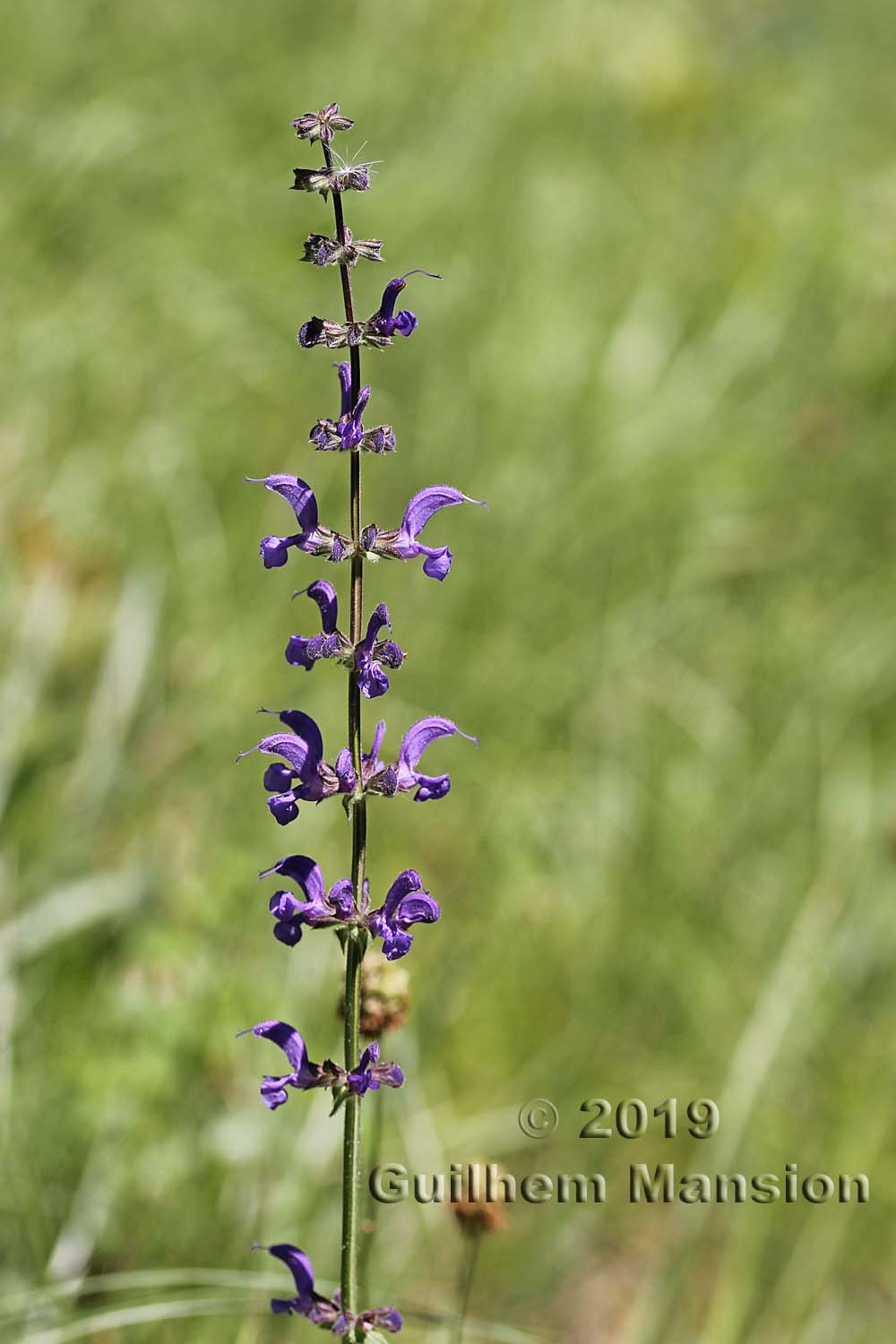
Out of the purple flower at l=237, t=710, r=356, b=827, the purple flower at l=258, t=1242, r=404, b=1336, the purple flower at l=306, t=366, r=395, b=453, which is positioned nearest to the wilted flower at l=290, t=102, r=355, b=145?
the purple flower at l=306, t=366, r=395, b=453

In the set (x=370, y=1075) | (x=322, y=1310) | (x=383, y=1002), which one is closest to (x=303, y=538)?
(x=370, y=1075)

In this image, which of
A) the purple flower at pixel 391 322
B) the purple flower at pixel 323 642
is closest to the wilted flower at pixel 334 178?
the purple flower at pixel 391 322

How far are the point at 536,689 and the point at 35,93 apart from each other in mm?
4158

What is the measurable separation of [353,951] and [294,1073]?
0.21 m

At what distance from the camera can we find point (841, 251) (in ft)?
23.7

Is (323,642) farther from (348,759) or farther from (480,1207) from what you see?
(480,1207)

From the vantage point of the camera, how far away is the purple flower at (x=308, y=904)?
1597 millimetres

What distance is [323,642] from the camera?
1539 millimetres

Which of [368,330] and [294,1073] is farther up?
[368,330]

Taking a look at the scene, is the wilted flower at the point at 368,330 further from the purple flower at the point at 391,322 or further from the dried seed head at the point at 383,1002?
A: the dried seed head at the point at 383,1002

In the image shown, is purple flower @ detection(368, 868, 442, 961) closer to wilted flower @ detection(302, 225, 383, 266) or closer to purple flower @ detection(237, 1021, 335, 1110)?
purple flower @ detection(237, 1021, 335, 1110)

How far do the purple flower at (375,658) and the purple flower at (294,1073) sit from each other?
1.53 feet

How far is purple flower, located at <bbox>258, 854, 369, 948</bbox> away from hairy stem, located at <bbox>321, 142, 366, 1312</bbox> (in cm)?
2

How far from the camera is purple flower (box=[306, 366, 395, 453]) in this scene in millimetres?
1531
